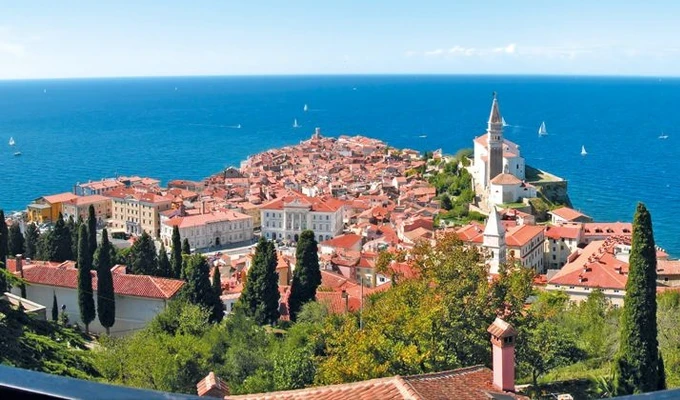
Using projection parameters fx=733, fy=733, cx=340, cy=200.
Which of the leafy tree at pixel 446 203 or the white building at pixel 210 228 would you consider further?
the leafy tree at pixel 446 203

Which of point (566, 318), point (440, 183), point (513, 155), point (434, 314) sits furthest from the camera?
point (440, 183)

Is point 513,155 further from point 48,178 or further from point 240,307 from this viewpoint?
point 48,178

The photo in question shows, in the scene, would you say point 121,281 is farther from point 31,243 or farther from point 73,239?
point 31,243

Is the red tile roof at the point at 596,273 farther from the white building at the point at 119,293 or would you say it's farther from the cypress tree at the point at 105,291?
the cypress tree at the point at 105,291

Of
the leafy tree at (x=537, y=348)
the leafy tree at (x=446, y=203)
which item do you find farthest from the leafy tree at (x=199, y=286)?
the leafy tree at (x=446, y=203)

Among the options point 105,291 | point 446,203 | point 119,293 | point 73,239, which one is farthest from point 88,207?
point 105,291

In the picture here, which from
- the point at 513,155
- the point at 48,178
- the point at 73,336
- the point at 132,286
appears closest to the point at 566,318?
the point at 132,286
